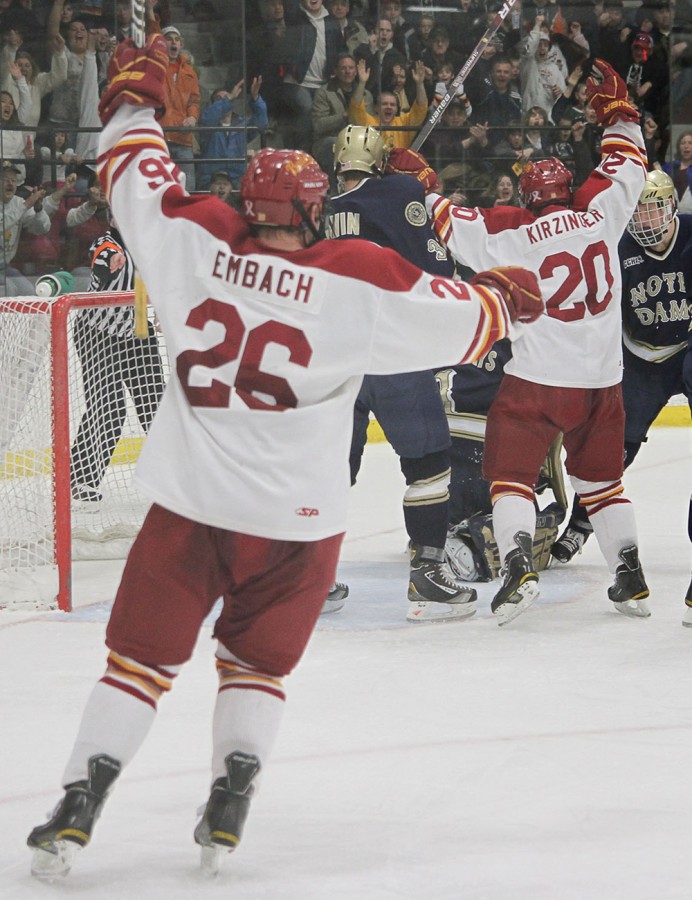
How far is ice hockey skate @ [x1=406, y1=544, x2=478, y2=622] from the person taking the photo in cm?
385

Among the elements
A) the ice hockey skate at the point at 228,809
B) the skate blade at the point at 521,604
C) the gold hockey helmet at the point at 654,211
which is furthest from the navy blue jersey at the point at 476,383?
the ice hockey skate at the point at 228,809

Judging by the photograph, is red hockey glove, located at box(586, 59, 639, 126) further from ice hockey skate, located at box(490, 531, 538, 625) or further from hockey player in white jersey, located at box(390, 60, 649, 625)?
ice hockey skate, located at box(490, 531, 538, 625)

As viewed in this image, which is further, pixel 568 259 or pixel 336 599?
pixel 336 599

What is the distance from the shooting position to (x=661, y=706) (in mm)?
3029

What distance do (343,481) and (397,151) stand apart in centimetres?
204

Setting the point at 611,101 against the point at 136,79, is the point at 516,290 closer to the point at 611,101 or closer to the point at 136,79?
the point at 136,79

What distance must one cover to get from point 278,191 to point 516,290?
45 centimetres

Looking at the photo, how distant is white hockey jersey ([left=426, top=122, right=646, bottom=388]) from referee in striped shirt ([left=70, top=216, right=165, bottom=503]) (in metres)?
1.47

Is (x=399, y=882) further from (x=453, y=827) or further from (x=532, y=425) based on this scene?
(x=532, y=425)

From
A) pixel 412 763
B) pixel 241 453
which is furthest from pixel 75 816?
pixel 412 763

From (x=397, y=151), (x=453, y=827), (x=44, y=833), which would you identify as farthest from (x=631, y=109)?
(x=44, y=833)

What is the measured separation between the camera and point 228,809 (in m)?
2.06

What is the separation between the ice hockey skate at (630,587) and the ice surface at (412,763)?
0.05m

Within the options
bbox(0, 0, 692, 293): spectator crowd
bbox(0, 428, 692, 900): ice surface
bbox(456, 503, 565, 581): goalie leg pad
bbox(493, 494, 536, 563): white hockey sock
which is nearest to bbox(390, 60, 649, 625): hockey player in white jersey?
bbox(493, 494, 536, 563): white hockey sock
